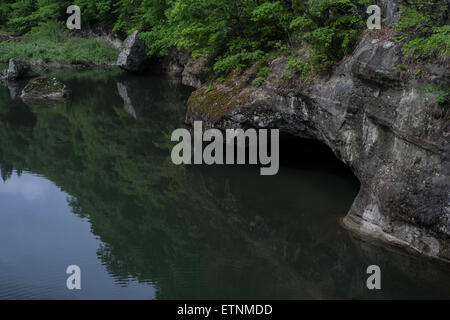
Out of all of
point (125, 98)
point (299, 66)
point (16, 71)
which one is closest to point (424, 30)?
point (299, 66)

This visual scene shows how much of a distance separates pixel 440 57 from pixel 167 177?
937 cm

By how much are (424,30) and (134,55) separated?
29816 millimetres

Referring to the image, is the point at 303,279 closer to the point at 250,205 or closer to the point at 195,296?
the point at 195,296

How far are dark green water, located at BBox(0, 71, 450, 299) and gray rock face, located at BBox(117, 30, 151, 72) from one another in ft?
54.4

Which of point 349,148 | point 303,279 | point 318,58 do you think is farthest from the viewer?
point 318,58

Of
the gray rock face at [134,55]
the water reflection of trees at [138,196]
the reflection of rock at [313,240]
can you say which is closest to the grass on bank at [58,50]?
the gray rock face at [134,55]

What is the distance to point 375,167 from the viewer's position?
1048 cm

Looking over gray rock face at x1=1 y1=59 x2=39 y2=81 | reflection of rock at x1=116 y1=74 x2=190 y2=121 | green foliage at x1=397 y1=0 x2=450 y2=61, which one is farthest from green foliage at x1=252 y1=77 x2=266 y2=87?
gray rock face at x1=1 y1=59 x2=39 y2=81

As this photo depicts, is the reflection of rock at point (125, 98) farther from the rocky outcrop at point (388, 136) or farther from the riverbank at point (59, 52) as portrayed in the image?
the rocky outcrop at point (388, 136)

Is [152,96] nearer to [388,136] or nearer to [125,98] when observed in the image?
[125,98]

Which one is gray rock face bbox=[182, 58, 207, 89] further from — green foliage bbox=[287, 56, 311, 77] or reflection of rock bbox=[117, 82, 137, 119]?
green foliage bbox=[287, 56, 311, 77]

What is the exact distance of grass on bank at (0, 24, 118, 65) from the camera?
42562mm

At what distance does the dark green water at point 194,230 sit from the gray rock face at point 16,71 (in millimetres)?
16779
